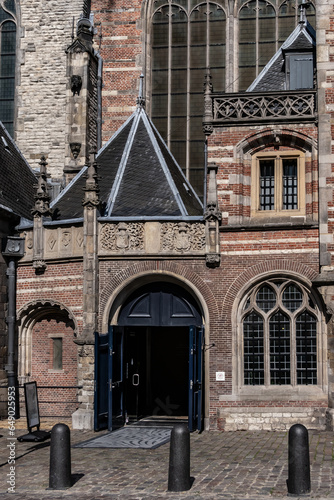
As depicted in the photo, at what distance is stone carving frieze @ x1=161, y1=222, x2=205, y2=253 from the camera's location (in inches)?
706

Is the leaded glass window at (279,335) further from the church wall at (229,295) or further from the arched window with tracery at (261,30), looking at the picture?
the arched window with tracery at (261,30)

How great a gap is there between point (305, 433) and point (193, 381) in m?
7.27

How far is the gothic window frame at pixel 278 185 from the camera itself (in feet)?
59.6

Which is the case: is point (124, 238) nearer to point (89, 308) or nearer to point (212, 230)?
point (89, 308)

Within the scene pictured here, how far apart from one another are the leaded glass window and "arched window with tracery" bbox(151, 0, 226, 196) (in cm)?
716

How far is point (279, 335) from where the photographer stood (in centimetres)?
1775

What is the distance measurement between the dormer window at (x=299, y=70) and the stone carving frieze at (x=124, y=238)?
19.1 feet

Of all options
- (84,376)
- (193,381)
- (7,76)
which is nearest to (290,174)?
(193,381)

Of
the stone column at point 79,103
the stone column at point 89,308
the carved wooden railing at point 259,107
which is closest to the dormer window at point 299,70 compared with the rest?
the carved wooden railing at point 259,107

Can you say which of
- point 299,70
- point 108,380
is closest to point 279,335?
point 108,380

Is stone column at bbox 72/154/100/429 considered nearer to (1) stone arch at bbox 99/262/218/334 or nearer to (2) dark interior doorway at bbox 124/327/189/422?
(1) stone arch at bbox 99/262/218/334

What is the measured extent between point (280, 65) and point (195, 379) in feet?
30.3

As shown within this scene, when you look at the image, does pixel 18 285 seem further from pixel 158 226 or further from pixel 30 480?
pixel 30 480

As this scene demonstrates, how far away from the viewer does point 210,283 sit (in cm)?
1784
